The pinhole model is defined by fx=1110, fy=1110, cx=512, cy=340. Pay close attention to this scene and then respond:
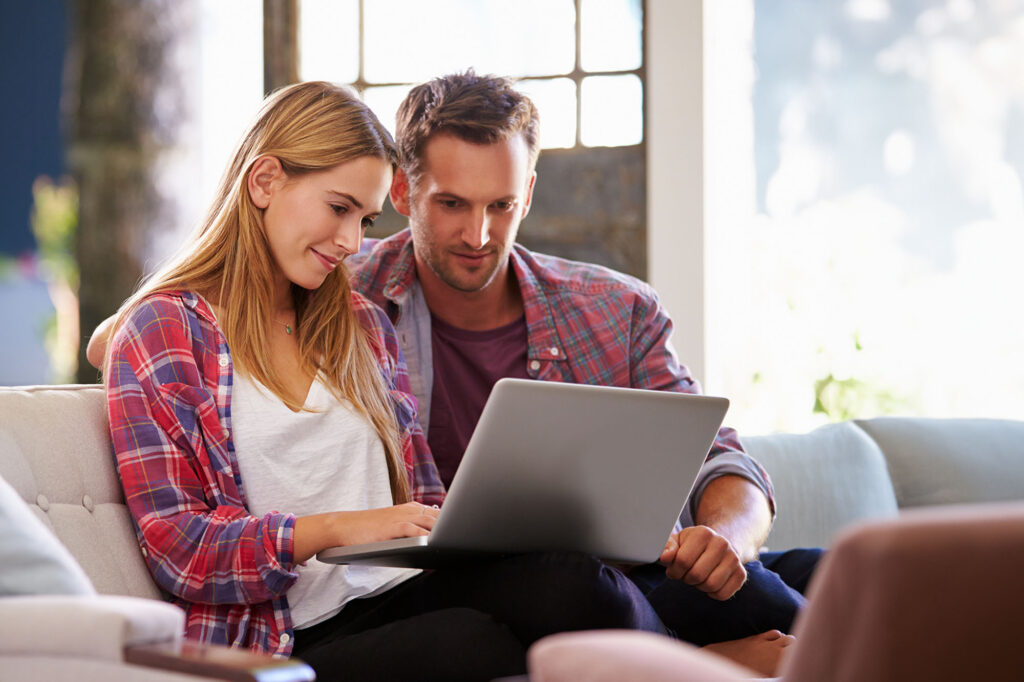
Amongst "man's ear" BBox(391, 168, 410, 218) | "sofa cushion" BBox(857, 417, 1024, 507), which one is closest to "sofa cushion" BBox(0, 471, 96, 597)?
"man's ear" BBox(391, 168, 410, 218)

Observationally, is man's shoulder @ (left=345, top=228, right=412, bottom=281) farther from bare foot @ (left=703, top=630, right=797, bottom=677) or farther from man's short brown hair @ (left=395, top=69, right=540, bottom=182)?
bare foot @ (left=703, top=630, right=797, bottom=677)

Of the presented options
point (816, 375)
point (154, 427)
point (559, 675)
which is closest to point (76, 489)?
point (154, 427)

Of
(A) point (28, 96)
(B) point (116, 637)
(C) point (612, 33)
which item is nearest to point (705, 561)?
(B) point (116, 637)

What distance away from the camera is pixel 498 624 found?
4.68 feet

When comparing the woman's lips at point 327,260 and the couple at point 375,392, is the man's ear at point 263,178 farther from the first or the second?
the woman's lips at point 327,260

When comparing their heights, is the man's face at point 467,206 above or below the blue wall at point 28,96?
below

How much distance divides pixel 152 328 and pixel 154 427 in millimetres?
147

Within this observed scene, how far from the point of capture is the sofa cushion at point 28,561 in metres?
1.15

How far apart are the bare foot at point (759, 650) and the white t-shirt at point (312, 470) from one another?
496 millimetres

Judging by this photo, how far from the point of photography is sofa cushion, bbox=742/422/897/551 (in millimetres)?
2559

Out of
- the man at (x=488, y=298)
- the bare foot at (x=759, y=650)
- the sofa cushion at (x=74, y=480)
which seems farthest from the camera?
the man at (x=488, y=298)

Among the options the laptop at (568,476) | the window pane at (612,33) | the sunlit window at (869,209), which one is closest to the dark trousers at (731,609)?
the laptop at (568,476)

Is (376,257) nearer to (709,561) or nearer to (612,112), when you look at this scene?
(709,561)

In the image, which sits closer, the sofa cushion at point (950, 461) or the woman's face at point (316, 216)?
the woman's face at point (316, 216)
